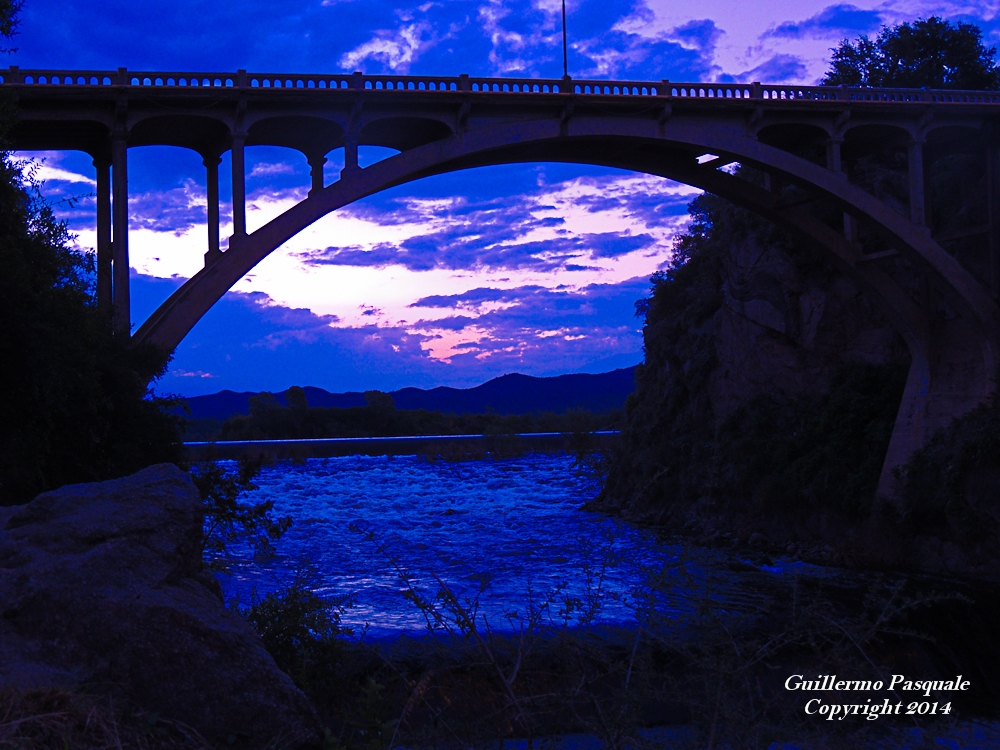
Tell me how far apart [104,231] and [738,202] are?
39.4ft

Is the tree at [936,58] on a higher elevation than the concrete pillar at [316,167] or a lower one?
higher

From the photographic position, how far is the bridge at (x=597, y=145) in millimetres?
12008

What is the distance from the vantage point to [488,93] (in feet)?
44.5

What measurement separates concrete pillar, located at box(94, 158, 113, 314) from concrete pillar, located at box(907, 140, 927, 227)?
1432 cm

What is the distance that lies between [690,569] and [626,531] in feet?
14.6

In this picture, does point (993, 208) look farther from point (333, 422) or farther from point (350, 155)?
point (333, 422)

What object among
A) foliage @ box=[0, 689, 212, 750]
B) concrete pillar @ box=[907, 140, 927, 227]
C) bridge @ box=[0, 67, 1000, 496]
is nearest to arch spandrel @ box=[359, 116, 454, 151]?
bridge @ box=[0, 67, 1000, 496]

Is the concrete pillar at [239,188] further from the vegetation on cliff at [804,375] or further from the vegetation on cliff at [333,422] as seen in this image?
the vegetation on cliff at [333,422]

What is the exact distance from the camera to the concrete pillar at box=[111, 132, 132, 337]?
38.5 ft

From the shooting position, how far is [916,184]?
51.2 ft

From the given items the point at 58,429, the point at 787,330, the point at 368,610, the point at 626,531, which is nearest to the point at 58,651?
the point at 58,429

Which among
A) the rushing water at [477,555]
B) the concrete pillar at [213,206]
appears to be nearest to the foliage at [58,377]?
the concrete pillar at [213,206]

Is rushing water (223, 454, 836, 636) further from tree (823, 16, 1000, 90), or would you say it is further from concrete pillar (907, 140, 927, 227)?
tree (823, 16, 1000, 90)

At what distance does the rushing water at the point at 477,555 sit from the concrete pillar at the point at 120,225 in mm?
4334
